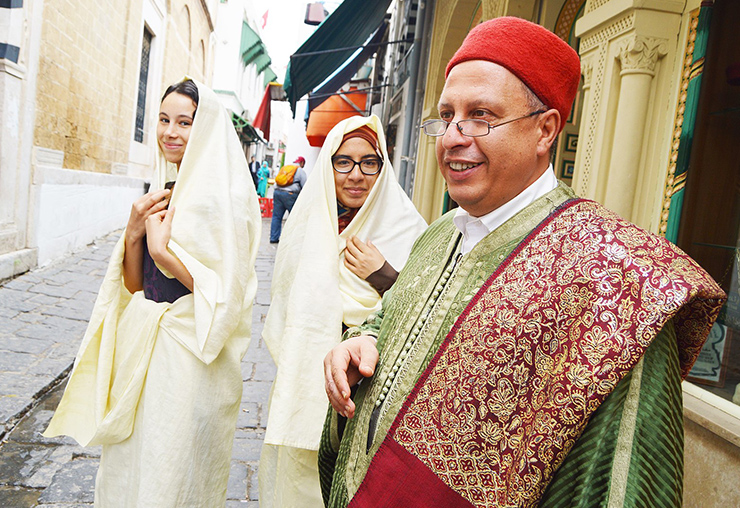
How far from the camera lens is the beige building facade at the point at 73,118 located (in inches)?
255

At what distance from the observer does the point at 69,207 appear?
26.8ft

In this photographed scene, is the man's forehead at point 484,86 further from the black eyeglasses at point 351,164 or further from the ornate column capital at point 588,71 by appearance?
the ornate column capital at point 588,71

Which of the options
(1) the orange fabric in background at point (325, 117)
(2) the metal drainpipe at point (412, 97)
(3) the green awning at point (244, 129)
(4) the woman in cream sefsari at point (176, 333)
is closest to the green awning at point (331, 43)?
Result: (2) the metal drainpipe at point (412, 97)

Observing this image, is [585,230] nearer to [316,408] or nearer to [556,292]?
[556,292]

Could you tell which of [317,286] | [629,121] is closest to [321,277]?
[317,286]

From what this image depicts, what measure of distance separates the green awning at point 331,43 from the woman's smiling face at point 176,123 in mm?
6386

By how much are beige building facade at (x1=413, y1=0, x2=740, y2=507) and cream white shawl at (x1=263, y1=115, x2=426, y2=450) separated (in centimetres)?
121

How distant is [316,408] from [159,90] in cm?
1292

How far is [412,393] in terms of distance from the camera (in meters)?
1.21

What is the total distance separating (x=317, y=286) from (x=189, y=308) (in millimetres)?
497

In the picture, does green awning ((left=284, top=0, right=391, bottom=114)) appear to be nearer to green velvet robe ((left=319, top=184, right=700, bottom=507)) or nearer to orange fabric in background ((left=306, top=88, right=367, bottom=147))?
orange fabric in background ((left=306, top=88, right=367, bottom=147))

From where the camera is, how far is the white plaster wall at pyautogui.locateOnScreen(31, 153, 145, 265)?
721 cm

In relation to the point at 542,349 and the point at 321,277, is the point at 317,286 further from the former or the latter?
the point at 542,349

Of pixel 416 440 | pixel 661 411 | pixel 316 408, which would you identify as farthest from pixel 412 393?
pixel 316 408
